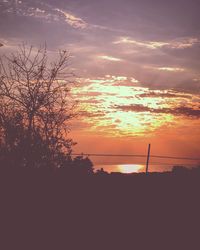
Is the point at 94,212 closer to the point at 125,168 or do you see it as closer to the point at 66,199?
the point at 66,199

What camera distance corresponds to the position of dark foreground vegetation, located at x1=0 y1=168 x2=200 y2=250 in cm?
757

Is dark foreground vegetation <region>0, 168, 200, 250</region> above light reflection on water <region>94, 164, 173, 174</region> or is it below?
below

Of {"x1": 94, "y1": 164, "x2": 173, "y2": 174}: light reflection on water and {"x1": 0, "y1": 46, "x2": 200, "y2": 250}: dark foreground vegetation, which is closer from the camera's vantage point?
{"x1": 0, "y1": 46, "x2": 200, "y2": 250}: dark foreground vegetation

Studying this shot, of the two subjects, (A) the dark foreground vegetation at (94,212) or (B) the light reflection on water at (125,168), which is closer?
(A) the dark foreground vegetation at (94,212)

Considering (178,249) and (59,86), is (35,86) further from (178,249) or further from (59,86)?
(178,249)

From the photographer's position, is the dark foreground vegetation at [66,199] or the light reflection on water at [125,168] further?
the light reflection on water at [125,168]

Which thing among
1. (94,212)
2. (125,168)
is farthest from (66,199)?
(125,168)

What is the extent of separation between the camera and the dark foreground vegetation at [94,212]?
298 inches

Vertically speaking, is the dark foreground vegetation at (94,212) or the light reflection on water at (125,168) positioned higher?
the light reflection on water at (125,168)

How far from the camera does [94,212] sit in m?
9.02

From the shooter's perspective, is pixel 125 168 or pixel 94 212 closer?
pixel 94 212

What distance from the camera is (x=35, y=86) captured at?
42.8 ft

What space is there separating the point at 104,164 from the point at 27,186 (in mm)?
5679

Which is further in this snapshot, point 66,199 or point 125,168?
point 125,168
